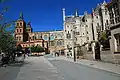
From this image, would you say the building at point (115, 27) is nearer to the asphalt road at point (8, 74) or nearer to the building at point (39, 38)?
the asphalt road at point (8, 74)

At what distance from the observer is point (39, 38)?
127 m

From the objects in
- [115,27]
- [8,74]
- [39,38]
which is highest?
[39,38]

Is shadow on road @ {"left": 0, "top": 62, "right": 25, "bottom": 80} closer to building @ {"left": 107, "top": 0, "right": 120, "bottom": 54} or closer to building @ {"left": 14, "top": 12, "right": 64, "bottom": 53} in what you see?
building @ {"left": 107, "top": 0, "right": 120, "bottom": 54}

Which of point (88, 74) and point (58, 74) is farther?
point (58, 74)

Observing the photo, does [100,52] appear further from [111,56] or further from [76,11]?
[76,11]

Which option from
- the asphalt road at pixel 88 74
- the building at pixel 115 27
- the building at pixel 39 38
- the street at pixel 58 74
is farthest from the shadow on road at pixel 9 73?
the building at pixel 39 38

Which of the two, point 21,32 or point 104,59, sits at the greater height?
point 21,32

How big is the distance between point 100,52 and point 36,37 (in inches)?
4040

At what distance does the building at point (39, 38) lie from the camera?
385ft

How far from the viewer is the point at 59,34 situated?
122500 millimetres

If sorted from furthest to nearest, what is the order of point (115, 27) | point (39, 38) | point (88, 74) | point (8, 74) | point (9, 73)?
1. point (39, 38)
2. point (115, 27)
3. point (9, 73)
4. point (8, 74)
5. point (88, 74)

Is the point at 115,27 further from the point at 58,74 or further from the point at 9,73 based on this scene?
the point at 9,73

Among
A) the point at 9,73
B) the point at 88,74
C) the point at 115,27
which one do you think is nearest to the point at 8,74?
the point at 9,73

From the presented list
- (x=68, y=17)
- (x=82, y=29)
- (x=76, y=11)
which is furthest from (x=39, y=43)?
(x=82, y=29)
